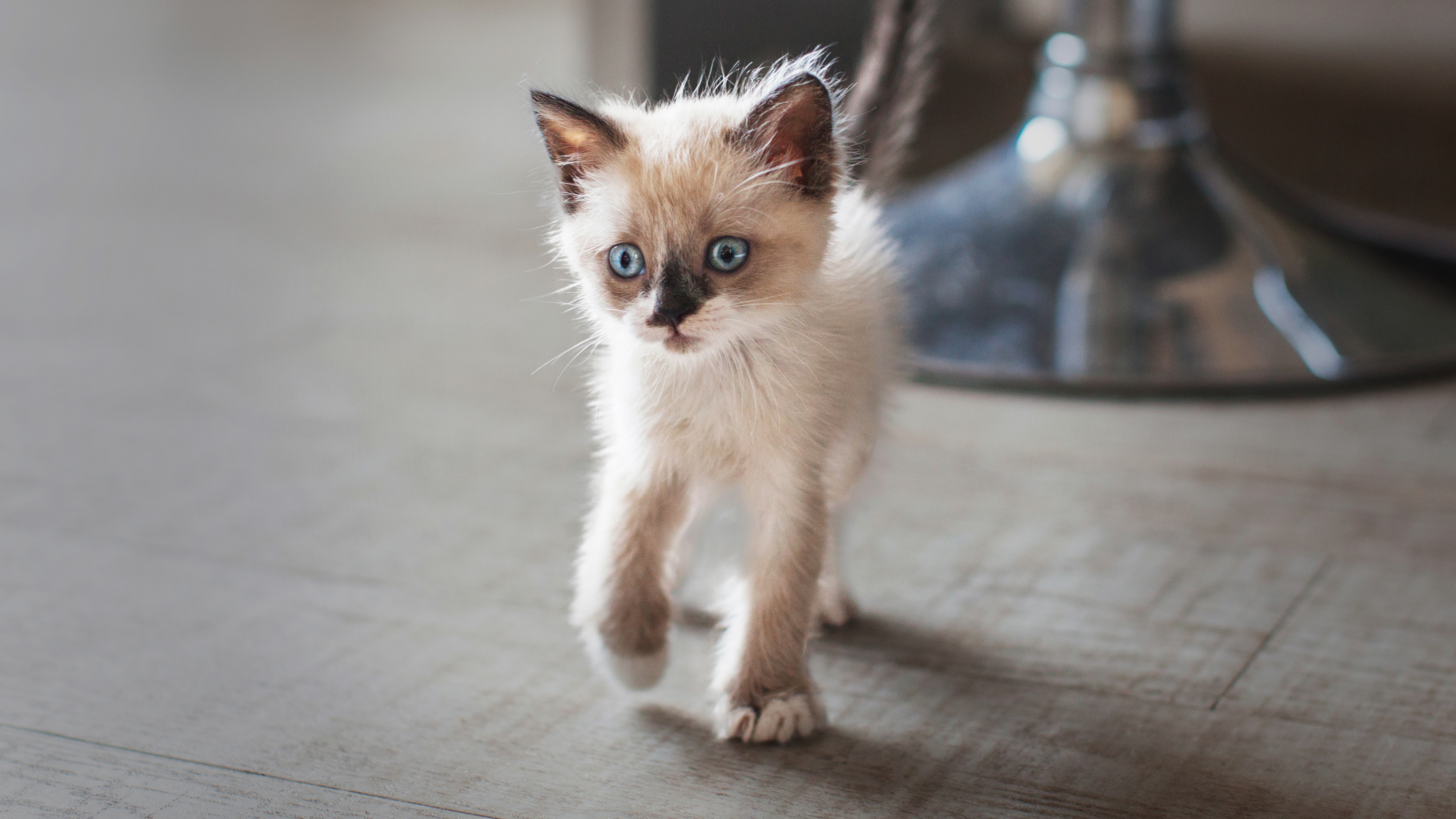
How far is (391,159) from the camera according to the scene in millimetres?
2891

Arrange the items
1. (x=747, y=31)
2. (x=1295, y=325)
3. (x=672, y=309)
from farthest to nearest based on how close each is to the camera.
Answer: (x=747, y=31), (x=1295, y=325), (x=672, y=309)

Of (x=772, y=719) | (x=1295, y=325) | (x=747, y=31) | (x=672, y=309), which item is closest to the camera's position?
(x=672, y=309)

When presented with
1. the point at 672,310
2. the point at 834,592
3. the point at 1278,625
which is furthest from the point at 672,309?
the point at 1278,625

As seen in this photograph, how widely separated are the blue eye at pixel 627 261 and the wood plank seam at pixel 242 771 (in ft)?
1.26

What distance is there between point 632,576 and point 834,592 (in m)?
0.23

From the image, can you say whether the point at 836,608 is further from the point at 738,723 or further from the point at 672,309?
the point at 672,309

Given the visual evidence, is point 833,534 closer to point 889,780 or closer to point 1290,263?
point 889,780

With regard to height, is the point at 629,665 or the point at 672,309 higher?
the point at 672,309

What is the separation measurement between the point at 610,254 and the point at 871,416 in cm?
27

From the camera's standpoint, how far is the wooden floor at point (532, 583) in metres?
1.01

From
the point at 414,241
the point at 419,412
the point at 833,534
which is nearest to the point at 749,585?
the point at 833,534

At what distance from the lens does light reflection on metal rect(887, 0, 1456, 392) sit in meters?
1.83

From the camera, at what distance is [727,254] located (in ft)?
3.06

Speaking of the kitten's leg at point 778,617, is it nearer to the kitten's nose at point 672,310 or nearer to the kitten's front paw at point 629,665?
the kitten's front paw at point 629,665
